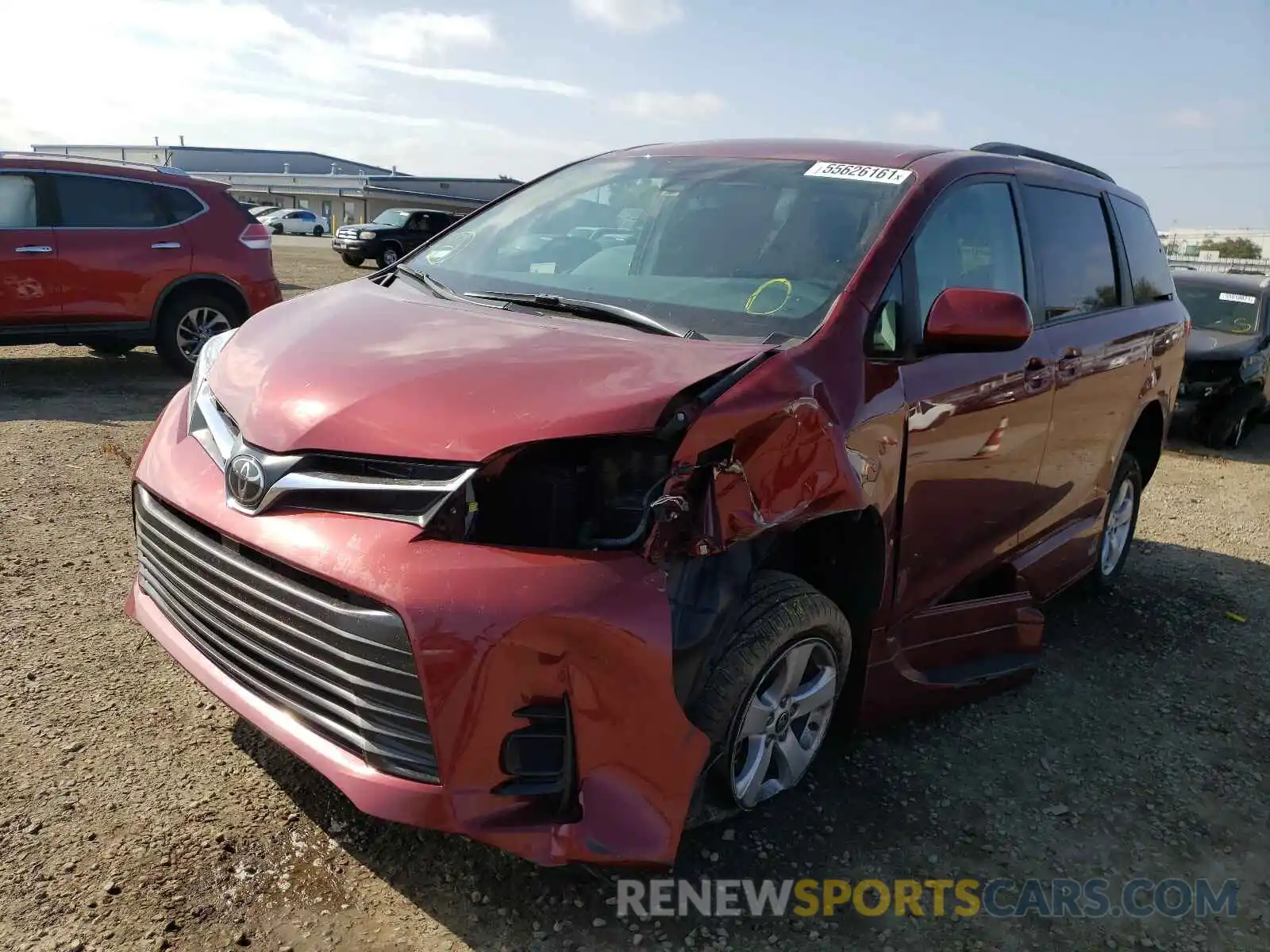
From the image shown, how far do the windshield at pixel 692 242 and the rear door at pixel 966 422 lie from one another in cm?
28

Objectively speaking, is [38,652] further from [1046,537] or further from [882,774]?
[1046,537]

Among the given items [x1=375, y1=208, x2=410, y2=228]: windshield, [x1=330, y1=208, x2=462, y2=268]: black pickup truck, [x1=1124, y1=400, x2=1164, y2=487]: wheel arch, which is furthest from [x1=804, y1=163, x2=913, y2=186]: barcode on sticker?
[x1=375, y1=208, x2=410, y2=228]: windshield

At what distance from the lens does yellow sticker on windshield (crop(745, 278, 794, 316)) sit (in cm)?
288

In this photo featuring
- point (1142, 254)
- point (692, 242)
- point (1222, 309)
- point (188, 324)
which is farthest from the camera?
point (1222, 309)

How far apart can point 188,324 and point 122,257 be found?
73cm

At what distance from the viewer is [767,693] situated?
267 cm

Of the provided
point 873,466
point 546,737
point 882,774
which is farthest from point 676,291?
point 882,774

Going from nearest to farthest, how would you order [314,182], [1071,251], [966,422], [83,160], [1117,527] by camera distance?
[966,422], [1071,251], [1117,527], [83,160], [314,182]

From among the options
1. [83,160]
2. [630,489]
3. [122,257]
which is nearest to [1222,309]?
[630,489]

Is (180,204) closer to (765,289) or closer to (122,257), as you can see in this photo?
(122,257)

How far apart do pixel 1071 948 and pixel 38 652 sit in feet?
11.0

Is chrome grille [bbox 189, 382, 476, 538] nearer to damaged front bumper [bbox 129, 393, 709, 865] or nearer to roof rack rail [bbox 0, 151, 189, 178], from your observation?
damaged front bumper [bbox 129, 393, 709, 865]

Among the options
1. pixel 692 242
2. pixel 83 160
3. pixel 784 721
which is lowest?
pixel 784 721

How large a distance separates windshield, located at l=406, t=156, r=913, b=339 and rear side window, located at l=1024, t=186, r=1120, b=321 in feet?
3.18
